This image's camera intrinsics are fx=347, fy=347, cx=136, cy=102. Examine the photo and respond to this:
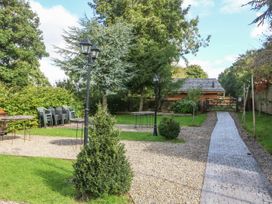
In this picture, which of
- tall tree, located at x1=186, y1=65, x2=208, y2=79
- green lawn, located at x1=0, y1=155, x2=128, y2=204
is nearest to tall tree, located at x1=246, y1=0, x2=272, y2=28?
green lawn, located at x1=0, y1=155, x2=128, y2=204

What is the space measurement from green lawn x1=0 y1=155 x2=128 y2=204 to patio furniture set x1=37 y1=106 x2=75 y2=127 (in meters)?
7.50

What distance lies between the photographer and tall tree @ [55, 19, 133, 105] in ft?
78.4

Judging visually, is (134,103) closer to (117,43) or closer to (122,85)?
(122,85)

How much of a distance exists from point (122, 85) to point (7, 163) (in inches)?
704

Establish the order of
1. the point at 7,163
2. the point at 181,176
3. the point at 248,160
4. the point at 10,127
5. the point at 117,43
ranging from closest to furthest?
1. the point at 181,176
2. the point at 7,163
3. the point at 248,160
4. the point at 10,127
5. the point at 117,43

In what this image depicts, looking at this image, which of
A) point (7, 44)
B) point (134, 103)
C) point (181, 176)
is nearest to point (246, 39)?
point (181, 176)

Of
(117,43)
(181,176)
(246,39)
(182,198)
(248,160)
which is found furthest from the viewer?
(117,43)

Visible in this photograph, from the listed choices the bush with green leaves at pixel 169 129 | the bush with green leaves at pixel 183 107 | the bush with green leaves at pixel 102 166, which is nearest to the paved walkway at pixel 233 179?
the bush with green leaves at pixel 102 166

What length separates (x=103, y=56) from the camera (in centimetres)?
2398

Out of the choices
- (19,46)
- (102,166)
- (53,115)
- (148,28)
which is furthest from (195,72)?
(102,166)

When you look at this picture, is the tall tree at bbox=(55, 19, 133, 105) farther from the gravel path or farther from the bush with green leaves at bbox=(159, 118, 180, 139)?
the bush with green leaves at bbox=(159, 118, 180, 139)

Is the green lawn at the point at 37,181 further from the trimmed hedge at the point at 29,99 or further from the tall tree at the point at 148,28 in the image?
the tall tree at the point at 148,28

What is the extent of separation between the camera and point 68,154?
29.6 ft

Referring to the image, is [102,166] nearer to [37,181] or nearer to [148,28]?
[37,181]
